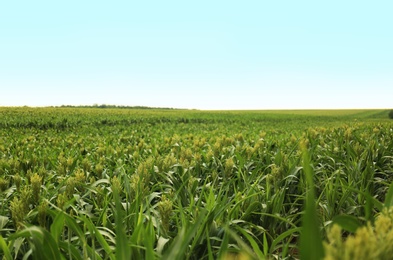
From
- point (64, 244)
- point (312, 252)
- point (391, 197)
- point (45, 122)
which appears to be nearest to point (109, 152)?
point (64, 244)

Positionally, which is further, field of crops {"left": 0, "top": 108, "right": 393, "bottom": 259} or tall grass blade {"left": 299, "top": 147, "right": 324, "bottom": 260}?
field of crops {"left": 0, "top": 108, "right": 393, "bottom": 259}

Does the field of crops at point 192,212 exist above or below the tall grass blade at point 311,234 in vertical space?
below

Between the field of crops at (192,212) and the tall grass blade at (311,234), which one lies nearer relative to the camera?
the tall grass blade at (311,234)

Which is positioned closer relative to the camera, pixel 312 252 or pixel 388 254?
pixel 388 254

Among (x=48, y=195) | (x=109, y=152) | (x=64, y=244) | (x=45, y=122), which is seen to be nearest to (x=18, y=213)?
(x=64, y=244)

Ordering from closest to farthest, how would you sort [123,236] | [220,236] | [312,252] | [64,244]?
[312,252] → [123,236] → [64,244] → [220,236]

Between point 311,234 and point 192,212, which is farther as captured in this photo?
point 192,212

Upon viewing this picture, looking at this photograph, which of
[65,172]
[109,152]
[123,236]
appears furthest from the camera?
[109,152]

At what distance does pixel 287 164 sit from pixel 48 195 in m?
2.07

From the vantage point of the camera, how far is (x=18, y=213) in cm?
161

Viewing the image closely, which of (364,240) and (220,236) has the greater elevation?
(364,240)

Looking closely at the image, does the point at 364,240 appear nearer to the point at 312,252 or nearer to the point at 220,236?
the point at 312,252

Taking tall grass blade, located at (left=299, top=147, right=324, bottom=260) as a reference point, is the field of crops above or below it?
below

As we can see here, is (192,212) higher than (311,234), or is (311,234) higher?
(311,234)
